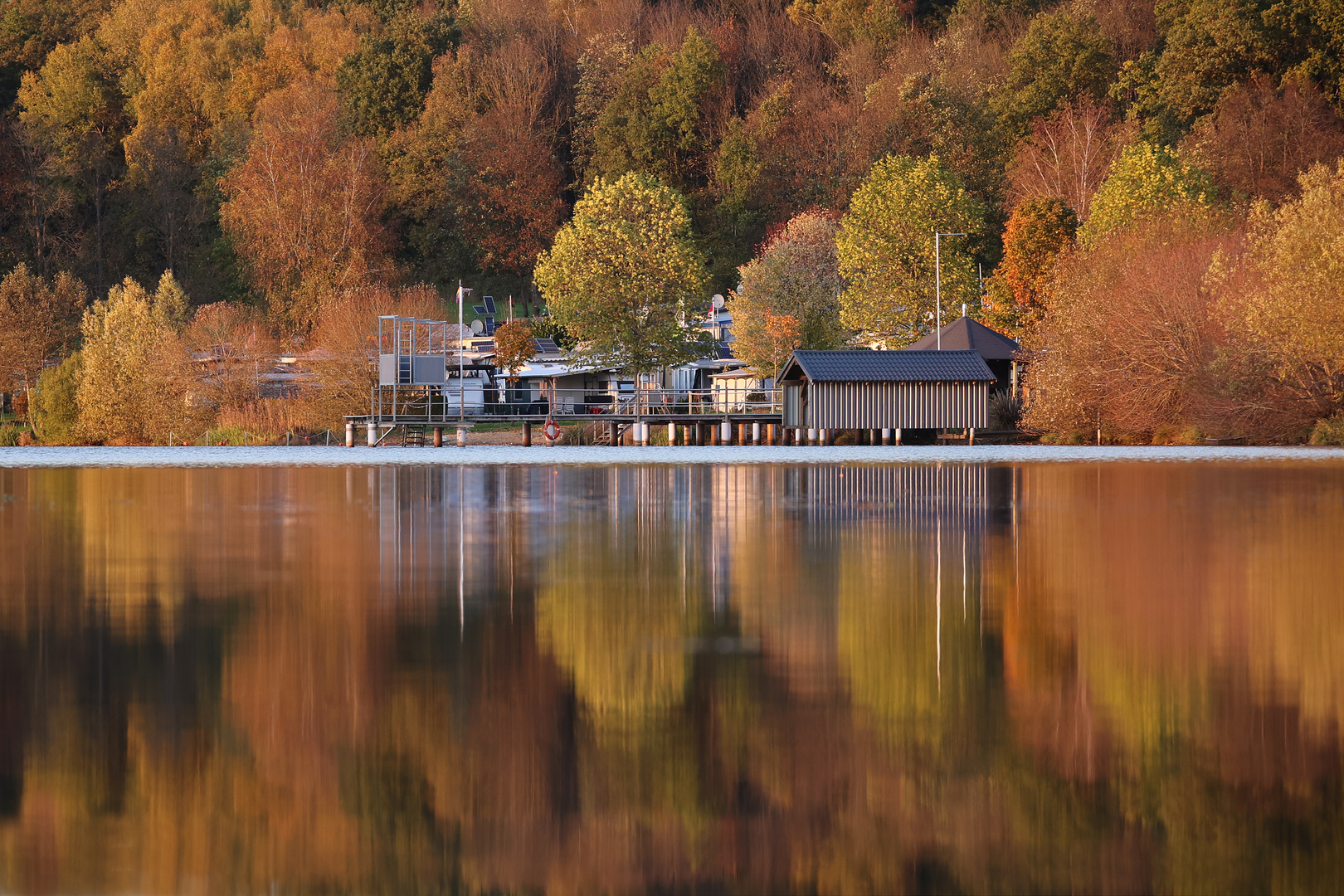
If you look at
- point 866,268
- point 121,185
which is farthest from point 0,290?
point 866,268

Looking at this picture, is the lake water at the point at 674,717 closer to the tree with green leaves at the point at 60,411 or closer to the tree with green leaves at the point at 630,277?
the tree with green leaves at the point at 630,277

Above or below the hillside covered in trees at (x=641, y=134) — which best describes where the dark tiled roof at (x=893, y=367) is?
below

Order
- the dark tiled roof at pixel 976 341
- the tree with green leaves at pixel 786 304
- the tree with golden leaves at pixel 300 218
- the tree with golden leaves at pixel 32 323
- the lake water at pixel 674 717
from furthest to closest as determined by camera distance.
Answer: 1. the tree with golden leaves at pixel 300 218
2. the tree with golden leaves at pixel 32 323
3. the tree with green leaves at pixel 786 304
4. the dark tiled roof at pixel 976 341
5. the lake water at pixel 674 717

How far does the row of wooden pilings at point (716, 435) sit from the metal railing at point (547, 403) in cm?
74

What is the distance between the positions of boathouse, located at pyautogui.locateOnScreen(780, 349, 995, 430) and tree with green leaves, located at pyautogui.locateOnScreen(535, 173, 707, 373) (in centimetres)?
1696

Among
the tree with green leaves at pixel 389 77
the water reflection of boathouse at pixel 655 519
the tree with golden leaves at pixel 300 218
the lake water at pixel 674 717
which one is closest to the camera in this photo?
the lake water at pixel 674 717

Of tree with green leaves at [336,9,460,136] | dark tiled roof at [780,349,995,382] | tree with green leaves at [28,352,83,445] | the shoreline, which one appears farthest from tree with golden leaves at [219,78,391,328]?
dark tiled roof at [780,349,995,382]

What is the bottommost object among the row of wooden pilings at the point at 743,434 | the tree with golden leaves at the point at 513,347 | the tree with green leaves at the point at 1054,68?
the row of wooden pilings at the point at 743,434

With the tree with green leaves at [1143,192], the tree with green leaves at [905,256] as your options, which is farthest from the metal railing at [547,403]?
the tree with green leaves at [1143,192]

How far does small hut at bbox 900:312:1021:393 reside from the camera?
6788 cm

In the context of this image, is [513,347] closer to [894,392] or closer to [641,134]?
[641,134]

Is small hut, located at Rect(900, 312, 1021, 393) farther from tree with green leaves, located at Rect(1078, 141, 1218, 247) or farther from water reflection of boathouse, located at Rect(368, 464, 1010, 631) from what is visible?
water reflection of boathouse, located at Rect(368, 464, 1010, 631)

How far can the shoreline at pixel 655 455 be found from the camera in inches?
1820

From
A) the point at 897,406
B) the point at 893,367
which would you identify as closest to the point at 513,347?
the point at 893,367
